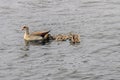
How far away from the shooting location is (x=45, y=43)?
24.8m

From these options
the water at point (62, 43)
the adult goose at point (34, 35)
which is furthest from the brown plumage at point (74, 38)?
the adult goose at point (34, 35)

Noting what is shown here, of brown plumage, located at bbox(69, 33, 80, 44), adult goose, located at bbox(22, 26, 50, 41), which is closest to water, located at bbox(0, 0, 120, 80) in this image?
brown plumage, located at bbox(69, 33, 80, 44)

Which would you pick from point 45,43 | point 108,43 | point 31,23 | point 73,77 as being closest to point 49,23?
point 31,23

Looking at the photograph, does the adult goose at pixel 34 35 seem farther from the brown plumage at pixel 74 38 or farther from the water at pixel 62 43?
the brown plumage at pixel 74 38

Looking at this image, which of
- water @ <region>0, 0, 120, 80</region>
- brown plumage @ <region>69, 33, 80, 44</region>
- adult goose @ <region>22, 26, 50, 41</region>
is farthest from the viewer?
adult goose @ <region>22, 26, 50, 41</region>

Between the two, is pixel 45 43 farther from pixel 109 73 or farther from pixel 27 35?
pixel 109 73

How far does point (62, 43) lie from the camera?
24375mm

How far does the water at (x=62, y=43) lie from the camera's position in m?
20.6

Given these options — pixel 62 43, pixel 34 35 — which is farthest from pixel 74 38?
pixel 34 35

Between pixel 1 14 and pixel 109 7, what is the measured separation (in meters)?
6.66

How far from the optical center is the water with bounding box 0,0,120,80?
2056 cm

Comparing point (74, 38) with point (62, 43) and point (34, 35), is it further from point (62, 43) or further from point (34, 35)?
point (34, 35)

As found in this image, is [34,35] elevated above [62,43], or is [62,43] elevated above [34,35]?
[34,35]

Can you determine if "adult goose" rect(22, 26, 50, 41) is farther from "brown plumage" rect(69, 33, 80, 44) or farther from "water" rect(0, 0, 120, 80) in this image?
"brown plumage" rect(69, 33, 80, 44)
